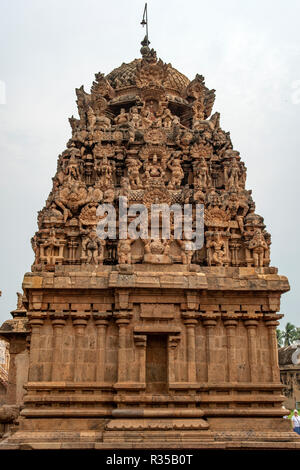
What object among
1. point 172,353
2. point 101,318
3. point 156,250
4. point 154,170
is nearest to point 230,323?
point 172,353

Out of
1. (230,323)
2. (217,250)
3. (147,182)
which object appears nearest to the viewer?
(230,323)

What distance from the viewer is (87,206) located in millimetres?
13758

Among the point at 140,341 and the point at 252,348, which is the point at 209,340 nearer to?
the point at 252,348

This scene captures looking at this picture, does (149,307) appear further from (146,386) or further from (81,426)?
(81,426)

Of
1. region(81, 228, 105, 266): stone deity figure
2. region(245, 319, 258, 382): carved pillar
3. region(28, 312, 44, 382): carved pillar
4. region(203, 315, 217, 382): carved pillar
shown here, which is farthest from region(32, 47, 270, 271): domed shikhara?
region(245, 319, 258, 382): carved pillar

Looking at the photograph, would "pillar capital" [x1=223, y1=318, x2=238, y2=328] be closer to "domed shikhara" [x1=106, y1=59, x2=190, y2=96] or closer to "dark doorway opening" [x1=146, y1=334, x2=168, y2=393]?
"dark doorway opening" [x1=146, y1=334, x2=168, y2=393]

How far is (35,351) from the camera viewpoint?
1193cm

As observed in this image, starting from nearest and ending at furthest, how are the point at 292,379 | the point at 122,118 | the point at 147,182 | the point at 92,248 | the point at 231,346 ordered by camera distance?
the point at 231,346 → the point at 92,248 → the point at 147,182 → the point at 122,118 → the point at 292,379

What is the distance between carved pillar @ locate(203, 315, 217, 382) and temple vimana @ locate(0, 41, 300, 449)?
0.03 metres

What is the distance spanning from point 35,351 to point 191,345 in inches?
163

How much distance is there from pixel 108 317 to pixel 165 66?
10.1 m

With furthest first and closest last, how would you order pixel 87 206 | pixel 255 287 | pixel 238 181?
pixel 238 181 → pixel 87 206 → pixel 255 287

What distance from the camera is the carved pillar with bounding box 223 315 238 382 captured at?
1213 centimetres
